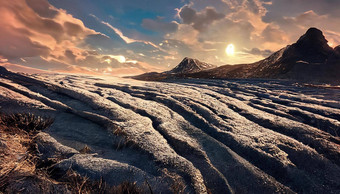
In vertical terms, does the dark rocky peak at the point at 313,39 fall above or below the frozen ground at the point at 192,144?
above

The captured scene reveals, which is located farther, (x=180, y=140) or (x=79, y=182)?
(x=180, y=140)

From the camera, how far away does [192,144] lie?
3902 millimetres

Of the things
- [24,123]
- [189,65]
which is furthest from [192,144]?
[189,65]

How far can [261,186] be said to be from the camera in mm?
2965

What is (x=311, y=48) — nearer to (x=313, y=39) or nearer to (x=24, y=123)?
(x=313, y=39)

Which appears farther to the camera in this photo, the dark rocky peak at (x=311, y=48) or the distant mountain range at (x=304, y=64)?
the dark rocky peak at (x=311, y=48)

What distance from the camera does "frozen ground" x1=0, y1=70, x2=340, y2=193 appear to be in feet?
9.62

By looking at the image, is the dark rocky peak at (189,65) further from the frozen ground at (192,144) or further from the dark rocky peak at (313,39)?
the frozen ground at (192,144)

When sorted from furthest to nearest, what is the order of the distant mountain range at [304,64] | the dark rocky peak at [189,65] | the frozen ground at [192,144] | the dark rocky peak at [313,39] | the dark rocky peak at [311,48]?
the dark rocky peak at [189,65] < the dark rocky peak at [313,39] < the dark rocky peak at [311,48] < the distant mountain range at [304,64] < the frozen ground at [192,144]

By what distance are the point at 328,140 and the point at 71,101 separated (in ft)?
28.5

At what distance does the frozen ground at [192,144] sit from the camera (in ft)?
9.62

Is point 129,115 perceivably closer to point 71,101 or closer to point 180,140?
point 180,140

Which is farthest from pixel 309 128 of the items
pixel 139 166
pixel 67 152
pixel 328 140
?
pixel 67 152

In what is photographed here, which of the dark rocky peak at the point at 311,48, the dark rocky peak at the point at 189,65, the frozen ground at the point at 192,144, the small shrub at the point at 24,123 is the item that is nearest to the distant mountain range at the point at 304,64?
the dark rocky peak at the point at 311,48
